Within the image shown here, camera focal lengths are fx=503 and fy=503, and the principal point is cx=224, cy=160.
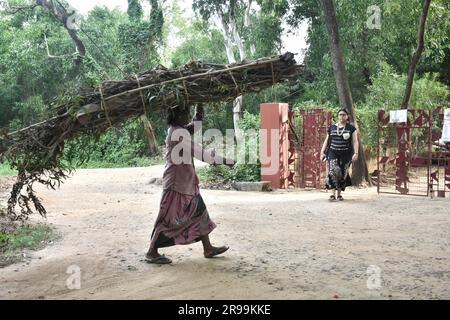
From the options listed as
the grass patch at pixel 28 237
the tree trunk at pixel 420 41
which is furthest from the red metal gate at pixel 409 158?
the grass patch at pixel 28 237

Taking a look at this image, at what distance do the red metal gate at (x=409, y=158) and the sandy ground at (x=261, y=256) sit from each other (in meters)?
1.43

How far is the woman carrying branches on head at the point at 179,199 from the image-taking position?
16.8ft

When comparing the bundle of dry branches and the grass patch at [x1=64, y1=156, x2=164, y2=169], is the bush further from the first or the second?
the grass patch at [x1=64, y1=156, x2=164, y2=169]

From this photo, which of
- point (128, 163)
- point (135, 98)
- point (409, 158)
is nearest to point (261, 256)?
point (135, 98)

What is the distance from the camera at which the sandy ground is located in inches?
170

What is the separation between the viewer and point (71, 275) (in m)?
4.82

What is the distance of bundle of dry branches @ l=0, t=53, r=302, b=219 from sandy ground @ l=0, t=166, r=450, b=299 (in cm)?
120

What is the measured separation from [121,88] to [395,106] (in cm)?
1338

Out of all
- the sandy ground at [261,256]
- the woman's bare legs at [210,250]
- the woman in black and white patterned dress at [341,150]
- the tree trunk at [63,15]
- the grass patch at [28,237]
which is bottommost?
the sandy ground at [261,256]

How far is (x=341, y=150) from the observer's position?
9383 millimetres

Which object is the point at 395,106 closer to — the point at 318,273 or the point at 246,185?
the point at 246,185

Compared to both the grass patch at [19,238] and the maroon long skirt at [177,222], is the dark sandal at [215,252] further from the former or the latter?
the grass patch at [19,238]

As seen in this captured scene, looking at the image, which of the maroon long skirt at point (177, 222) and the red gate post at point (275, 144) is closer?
the maroon long skirt at point (177, 222)

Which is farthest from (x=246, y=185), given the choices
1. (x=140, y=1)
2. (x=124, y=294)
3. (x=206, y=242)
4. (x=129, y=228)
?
(x=140, y=1)
